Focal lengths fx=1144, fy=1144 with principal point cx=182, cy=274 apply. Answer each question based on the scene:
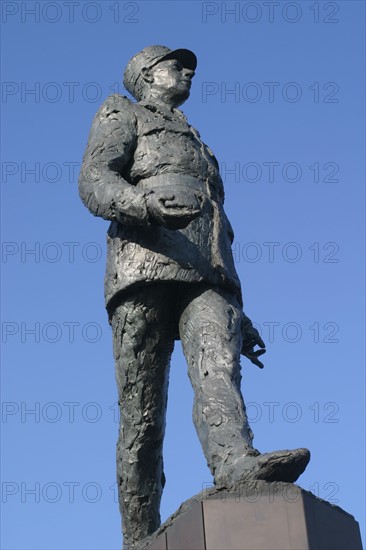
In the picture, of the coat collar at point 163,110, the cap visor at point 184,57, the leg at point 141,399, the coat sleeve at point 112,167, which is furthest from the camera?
the cap visor at point 184,57

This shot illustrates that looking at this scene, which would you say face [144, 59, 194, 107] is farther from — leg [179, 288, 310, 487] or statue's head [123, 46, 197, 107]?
leg [179, 288, 310, 487]

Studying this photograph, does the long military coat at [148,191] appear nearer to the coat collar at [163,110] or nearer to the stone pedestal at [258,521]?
the coat collar at [163,110]

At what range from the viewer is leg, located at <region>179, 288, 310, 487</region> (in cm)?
596

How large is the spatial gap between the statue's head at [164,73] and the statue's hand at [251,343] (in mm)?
1608

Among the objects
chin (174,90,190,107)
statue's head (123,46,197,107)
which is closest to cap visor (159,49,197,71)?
statue's head (123,46,197,107)

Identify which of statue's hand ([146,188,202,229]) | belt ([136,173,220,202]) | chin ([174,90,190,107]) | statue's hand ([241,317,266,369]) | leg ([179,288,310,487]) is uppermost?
chin ([174,90,190,107])

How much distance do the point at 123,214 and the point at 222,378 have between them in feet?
3.72

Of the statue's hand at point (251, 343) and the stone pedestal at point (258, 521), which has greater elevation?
the statue's hand at point (251, 343)

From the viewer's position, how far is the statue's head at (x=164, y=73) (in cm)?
776

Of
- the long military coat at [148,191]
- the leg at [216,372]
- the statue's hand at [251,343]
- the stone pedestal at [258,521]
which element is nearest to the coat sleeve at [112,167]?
the long military coat at [148,191]

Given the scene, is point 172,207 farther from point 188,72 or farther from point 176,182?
point 188,72

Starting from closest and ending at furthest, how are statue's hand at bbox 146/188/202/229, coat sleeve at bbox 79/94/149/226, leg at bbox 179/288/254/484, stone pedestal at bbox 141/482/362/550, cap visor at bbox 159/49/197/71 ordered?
stone pedestal at bbox 141/482/362/550 → leg at bbox 179/288/254/484 → statue's hand at bbox 146/188/202/229 → coat sleeve at bbox 79/94/149/226 → cap visor at bbox 159/49/197/71

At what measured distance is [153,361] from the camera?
727 cm

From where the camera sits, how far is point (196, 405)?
22.0 ft
